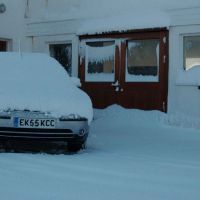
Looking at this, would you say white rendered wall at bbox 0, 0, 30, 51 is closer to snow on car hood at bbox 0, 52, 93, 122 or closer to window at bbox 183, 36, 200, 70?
window at bbox 183, 36, 200, 70

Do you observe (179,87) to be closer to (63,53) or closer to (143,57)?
(143,57)

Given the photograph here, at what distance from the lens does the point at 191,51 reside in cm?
1315

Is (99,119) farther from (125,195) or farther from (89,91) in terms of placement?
(125,195)

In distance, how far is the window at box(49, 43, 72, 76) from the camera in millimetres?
15469

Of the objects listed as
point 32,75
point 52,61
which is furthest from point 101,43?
point 32,75

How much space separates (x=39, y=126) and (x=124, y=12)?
6.84 metres

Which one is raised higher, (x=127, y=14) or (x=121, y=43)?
(x=127, y=14)

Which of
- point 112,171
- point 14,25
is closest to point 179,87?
point 14,25

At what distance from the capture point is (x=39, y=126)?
780 cm

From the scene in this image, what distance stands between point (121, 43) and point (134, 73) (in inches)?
35.0

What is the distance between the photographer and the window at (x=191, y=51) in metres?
13.1

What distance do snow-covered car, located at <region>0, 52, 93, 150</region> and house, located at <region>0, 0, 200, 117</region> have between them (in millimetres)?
4915

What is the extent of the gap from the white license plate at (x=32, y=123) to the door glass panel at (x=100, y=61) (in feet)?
21.4

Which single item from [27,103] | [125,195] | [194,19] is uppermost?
[194,19]
